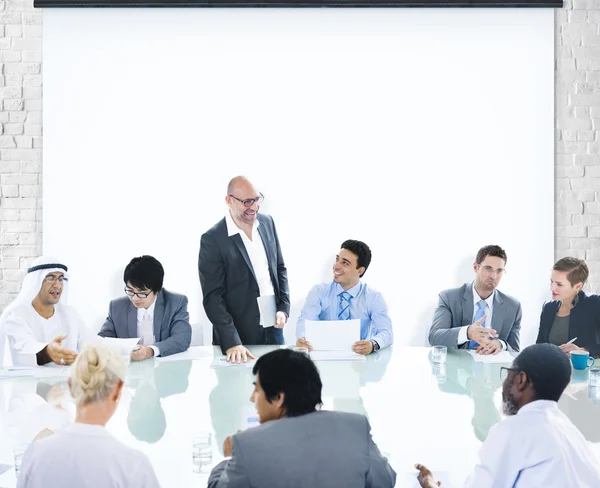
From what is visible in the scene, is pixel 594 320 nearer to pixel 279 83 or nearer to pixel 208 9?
pixel 279 83

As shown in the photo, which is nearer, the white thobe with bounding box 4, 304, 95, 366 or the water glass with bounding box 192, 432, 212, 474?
the water glass with bounding box 192, 432, 212, 474

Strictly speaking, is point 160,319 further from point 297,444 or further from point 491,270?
point 297,444

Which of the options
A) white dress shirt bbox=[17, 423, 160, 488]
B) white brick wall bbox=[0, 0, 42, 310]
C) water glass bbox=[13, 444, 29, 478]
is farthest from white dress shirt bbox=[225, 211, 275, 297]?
white dress shirt bbox=[17, 423, 160, 488]

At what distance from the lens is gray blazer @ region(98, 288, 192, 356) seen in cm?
392

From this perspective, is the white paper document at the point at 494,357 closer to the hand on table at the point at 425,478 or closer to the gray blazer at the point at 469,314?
the gray blazer at the point at 469,314

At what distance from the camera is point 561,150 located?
5266 mm

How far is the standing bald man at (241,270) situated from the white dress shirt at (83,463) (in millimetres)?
2091

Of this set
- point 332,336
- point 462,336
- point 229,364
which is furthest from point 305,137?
point 229,364

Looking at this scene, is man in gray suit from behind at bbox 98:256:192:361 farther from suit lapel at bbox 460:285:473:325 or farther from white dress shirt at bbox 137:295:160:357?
suit lapel at bbox 460:285:473:325

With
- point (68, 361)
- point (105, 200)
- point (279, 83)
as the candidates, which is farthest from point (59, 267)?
point (279, 83)

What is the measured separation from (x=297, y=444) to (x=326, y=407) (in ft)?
3.23

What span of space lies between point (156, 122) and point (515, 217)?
270cm

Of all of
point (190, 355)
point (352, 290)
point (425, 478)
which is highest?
point (352, 290)

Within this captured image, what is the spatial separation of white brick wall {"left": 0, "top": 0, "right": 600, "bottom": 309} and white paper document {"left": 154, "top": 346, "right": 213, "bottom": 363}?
1.99 metres
